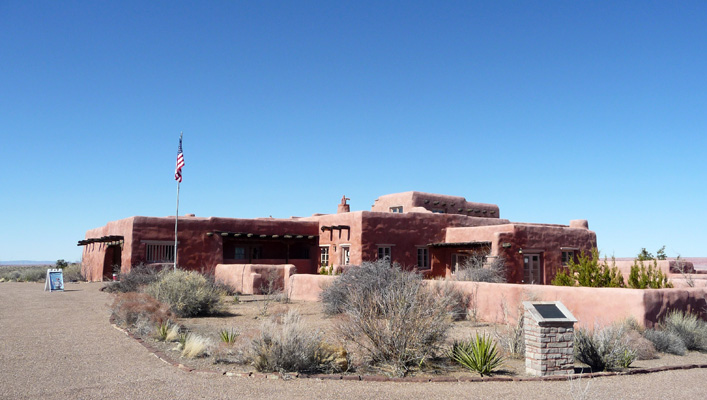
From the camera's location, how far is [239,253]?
88.7 ft

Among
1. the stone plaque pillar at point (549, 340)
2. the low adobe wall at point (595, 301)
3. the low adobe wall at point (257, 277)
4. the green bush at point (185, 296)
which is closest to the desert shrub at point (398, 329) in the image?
the stone plaque pillar at point (549, 340)

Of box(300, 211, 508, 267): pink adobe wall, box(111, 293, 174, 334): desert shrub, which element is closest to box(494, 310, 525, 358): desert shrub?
box(111, 293, 174, 334): desert shrub

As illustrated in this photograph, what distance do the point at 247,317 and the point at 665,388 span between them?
10016 millimetres

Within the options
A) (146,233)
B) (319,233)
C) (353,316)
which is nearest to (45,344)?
(353,316)

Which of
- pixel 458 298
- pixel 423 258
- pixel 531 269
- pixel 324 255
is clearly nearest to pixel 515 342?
pixel 458 298

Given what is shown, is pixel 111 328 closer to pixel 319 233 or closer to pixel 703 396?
pixel 703 396

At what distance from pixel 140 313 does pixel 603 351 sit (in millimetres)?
9180

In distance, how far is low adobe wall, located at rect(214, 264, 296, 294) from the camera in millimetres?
20734

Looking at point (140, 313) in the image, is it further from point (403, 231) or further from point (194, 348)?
point (403, 231)

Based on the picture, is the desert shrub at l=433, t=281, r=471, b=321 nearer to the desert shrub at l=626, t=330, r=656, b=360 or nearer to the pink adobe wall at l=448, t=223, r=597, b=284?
the desert shrub at l=626, t=330, r=656, b=360

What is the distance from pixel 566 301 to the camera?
1220 centimetres

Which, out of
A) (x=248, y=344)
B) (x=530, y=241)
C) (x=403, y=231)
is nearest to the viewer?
(x=248, y=344)

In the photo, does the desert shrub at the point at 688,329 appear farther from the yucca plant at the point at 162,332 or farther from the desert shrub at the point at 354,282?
the yucca plant at the point at 162,332

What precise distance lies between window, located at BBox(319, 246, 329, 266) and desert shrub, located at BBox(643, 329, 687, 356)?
18.2 metres
